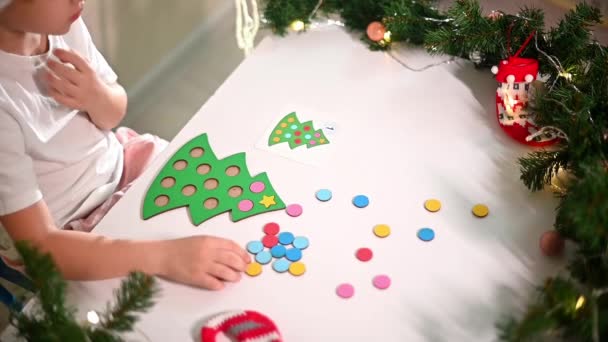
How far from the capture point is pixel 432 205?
2.74 feet

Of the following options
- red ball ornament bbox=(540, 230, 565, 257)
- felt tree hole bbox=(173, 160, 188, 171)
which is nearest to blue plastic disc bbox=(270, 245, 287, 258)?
felt tree hole bbox=(173, 160, 188, 171)

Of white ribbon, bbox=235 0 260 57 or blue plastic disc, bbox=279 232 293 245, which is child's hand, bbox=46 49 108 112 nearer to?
white ribbon, bbox=235 0 260 57

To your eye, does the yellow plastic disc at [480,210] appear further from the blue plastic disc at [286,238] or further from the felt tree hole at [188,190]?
the felt tree hole at [188,190]

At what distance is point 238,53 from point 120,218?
3.97 ft

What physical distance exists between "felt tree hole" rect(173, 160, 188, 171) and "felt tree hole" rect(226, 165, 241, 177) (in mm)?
65

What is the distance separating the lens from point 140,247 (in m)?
0.79

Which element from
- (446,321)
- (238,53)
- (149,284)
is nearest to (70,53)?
(149,284)

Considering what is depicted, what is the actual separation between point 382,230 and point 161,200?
0.31 meters

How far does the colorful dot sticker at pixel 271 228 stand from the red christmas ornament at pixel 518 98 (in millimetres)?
369

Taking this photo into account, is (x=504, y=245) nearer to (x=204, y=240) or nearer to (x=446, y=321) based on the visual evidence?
(x=446, y=321)

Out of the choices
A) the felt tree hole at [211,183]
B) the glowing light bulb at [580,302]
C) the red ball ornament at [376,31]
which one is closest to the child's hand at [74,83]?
the felt tree hole at [211,183]

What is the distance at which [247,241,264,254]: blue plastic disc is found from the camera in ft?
2.63

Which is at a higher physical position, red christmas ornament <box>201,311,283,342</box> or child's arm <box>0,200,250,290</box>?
child's arm <box>0,200,250,290</box>

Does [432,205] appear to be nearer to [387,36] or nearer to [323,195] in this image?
[323,195]
